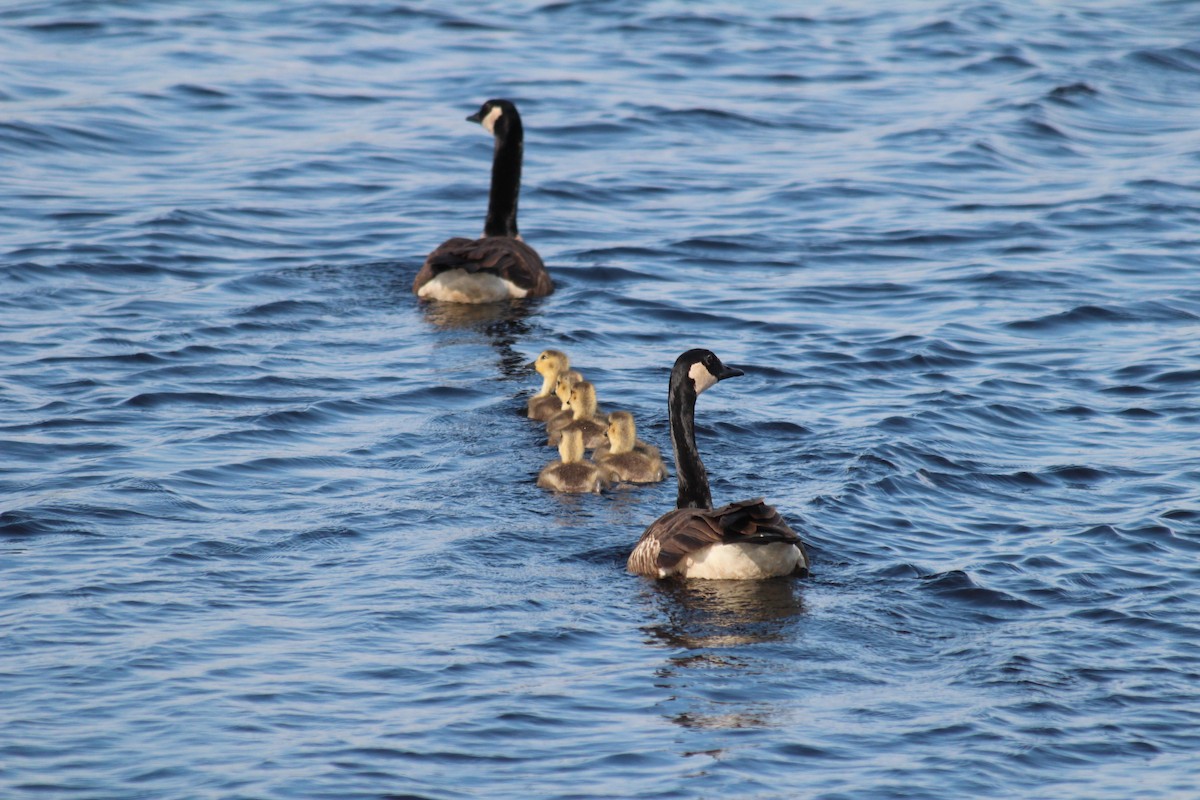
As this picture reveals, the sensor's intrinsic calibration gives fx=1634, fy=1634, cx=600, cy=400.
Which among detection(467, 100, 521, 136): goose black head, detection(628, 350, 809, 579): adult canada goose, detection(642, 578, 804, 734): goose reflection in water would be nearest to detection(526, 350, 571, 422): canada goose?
detection(628, 350, 809, 579): adult canada goose

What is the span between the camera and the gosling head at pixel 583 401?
12766 mm

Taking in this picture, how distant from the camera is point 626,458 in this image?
1223cm

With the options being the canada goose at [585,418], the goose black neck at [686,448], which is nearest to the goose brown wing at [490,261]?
the canada goose at [585,418]

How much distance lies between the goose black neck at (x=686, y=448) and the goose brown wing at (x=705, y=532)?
0.77 m

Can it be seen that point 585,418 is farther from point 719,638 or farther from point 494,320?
point 494,320

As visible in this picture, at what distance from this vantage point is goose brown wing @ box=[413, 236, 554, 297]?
56.1 ft

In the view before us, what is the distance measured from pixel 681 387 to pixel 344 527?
2460 millimetres

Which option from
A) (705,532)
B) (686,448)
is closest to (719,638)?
(705,532)

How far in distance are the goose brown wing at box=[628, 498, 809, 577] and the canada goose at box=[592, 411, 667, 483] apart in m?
1.91

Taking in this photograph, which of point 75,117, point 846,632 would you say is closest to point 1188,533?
point 846,632

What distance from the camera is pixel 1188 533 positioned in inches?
430

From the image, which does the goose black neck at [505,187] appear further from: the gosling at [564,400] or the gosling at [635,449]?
the gosling at [635,449]

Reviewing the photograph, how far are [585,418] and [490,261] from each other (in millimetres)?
4874

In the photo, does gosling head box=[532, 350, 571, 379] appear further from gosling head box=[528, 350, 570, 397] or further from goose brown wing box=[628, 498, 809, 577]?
goose brown wing box=[628, 498, 809, 577]
